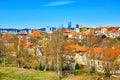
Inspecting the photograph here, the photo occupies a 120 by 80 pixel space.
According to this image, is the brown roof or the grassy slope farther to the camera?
the brown roof

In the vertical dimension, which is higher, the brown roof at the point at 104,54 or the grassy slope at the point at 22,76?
the brown roof at the point at 104,54

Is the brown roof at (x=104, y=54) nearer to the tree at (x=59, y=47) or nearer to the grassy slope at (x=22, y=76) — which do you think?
the tree at (x=59, y=47)

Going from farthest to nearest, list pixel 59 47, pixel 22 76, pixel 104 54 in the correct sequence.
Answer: pixel 104 54, pixel 59 47, pixel 22 76

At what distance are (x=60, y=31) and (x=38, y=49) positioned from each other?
17.4 meters

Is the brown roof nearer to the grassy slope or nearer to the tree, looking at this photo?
the tree

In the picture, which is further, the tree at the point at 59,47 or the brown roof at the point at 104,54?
the brown roof at the point at 104,54

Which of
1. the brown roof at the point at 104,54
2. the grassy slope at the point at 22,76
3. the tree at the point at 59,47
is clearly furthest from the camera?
the brown roof at the point at 104,54

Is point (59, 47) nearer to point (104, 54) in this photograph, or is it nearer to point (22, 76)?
point (104, 54)

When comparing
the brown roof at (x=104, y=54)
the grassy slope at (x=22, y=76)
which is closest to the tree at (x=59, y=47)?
the grassy slope at (x=22, y=76)

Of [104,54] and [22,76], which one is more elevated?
[104,54]

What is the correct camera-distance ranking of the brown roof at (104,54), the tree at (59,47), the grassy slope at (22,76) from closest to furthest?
1. the grassy slope at (22,76)
2. the tree at (59,47)
3. the brown roof at (104,54)

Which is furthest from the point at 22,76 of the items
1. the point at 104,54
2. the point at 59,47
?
the point at 104,54

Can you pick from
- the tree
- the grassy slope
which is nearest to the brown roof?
the tree

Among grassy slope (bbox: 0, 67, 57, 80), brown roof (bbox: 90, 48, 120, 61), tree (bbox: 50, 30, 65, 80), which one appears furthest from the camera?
brown roof (bbox: 90, 48, 120, 61)
